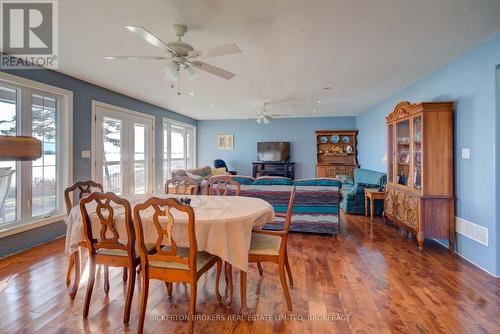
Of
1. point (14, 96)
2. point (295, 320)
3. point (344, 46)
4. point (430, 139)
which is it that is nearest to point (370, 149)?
point (430, 139)

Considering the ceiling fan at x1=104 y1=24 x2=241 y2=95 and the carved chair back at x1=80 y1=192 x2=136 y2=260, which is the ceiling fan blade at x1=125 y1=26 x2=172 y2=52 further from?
the carved chair back at x1=80 y1=192 x2=136 y2=260

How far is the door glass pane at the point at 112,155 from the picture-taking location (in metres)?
5.10

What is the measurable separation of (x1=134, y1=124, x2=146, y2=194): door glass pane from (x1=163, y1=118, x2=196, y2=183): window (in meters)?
1.03

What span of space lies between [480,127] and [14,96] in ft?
18.6

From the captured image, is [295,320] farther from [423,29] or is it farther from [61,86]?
[61,86]

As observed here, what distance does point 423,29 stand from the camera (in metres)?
2.71

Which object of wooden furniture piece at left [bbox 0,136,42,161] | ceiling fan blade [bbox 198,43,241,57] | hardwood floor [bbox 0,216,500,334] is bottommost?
hardwood floor [bbox 0,216,500,334]

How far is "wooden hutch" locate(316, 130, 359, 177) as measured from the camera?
8406mm

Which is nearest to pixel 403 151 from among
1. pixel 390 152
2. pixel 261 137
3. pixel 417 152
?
pixel 390 152

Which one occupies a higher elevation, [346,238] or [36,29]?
[36,29]

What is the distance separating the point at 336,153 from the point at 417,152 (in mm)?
4884

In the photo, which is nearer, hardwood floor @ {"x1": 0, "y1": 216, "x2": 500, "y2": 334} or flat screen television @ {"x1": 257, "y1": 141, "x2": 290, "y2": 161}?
hardwood floor @ {"x1": 0, "y1": 216, "x2": 500, "y2": 334}

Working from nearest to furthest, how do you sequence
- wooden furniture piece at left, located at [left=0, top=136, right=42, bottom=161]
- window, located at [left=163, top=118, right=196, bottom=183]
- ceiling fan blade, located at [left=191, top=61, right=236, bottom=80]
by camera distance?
wooden furniture piece at left, located at [left=0, top=136, right=42, bottom=161], ceiling fan blade, located at [left=191, top=61, right=236, bottom=80], window, located at [left=163, top=118, right=196, bottom=183]

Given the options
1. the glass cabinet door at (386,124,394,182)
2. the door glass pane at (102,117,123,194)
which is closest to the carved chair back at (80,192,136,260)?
the door glass pane at (102,117,123,194)
